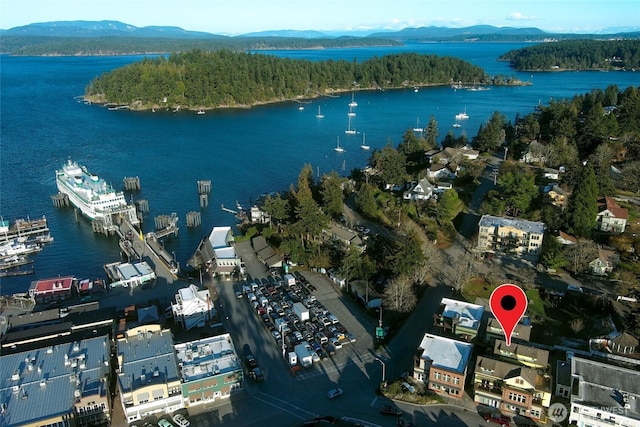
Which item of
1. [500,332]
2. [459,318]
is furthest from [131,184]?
[500,332]

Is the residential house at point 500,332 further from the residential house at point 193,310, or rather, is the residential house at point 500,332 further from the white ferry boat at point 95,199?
the white ferry boat at point 95,199

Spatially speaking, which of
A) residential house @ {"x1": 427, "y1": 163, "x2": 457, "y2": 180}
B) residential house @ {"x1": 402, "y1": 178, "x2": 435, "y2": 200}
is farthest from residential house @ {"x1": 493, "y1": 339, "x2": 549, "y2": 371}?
residential house @ {"x1": 427, "y1": 163, "x2": 457, "y2": 180}

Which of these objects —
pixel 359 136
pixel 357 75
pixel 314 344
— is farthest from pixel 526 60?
pixel 314 344

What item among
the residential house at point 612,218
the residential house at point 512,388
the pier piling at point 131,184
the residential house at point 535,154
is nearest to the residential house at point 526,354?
the residential house at point 512,388

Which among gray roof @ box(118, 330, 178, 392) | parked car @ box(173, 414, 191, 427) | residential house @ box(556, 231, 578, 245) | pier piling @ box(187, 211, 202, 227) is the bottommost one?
parked car @ box(173, 414, 191, 427)

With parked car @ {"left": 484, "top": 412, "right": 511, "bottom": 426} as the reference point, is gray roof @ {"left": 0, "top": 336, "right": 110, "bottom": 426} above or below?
above

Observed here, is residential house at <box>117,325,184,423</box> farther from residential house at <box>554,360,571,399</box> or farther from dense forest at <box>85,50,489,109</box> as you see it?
dense forest at <box>85,50,489,109</box>

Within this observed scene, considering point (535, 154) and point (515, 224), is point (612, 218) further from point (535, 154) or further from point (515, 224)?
point (535, 154)

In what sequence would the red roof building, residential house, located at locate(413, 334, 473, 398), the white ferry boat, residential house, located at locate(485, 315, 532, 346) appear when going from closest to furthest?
1. residential house, located at locate(413, 334, 473, 398)
2. residential house, located at locate(485, 315, 532, 346)
3. the red roof building
4. the white ferry boat
